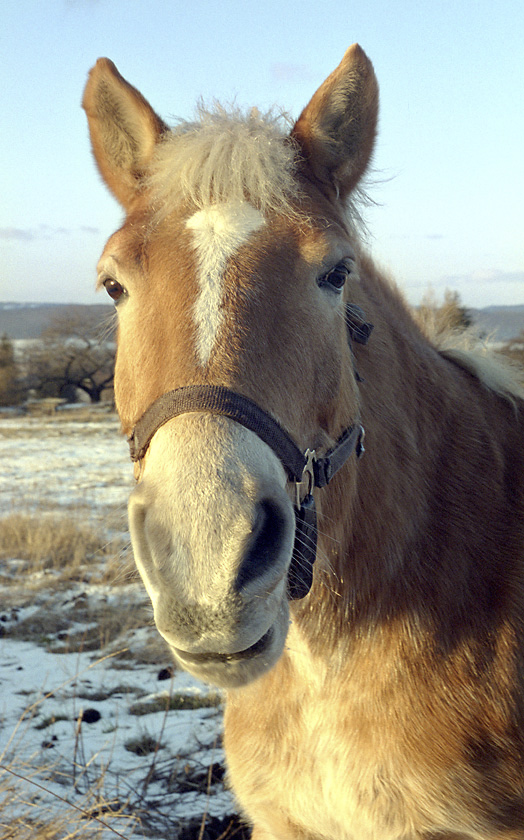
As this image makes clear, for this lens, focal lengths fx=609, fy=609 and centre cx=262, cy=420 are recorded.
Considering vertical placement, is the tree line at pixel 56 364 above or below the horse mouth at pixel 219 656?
below

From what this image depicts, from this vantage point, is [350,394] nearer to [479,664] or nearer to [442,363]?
[442,363]

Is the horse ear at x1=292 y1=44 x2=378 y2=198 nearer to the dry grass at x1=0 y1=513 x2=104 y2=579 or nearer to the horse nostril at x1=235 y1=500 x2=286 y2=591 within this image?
the horse nostril at x1=235 y1=500 x2=286 y2=591

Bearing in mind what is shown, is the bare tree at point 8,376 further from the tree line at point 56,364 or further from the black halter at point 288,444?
the black halter at point 288,444

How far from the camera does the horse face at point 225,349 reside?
1.36m

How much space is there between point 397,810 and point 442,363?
1.72 meters

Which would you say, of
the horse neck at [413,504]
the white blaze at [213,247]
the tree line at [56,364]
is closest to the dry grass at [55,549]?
the horse neck at [413,504]

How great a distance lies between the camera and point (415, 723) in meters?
2.02

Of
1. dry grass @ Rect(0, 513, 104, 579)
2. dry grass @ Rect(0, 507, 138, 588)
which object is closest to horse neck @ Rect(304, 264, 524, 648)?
dry grass @ Rect(0, 507, 138, 588)

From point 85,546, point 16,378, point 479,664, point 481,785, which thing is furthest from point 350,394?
point 16,378

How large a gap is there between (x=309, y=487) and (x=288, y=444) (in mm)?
218

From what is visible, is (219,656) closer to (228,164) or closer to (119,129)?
(228,164)

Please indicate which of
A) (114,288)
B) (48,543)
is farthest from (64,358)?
(114,288)

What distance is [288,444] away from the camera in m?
1.63

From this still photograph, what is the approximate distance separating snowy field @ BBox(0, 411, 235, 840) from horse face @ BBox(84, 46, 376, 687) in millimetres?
947
